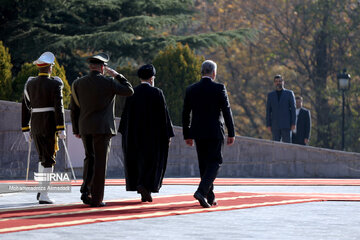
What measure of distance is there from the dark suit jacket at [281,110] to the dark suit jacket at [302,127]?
1.17 metres

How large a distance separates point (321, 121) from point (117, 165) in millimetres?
17746

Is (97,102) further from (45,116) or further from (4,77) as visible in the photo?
(4,77)

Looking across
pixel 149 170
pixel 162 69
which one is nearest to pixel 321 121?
pixel 162 69

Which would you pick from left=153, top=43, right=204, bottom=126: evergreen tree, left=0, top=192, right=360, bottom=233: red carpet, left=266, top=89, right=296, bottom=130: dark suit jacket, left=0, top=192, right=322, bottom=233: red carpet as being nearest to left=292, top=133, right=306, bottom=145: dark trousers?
left=266, top=89, right=296, bottom=130: dark suit jacket

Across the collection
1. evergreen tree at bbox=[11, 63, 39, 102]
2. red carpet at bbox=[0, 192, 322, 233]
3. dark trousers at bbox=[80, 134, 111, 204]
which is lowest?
red carpet at bbox=[0, 192, 322, 233]

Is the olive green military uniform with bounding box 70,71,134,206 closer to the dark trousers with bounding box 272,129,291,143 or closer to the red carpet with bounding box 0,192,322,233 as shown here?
the red carpet with bounding box 0,192,322,233

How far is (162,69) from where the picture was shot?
24.2 m

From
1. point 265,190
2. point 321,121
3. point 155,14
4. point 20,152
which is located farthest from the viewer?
point 321,121

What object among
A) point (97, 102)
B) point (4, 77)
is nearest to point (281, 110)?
point (4, 77)

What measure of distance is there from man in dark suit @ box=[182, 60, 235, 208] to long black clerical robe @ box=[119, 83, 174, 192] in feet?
1.49

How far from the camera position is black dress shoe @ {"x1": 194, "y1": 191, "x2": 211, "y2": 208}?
35.8ft

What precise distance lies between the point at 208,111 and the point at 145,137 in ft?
3.19

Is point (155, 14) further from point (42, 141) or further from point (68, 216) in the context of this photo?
point (68, 216)

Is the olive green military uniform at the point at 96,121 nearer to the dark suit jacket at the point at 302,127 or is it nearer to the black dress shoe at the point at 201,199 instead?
the black dress shoe at the point at 201,199
